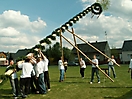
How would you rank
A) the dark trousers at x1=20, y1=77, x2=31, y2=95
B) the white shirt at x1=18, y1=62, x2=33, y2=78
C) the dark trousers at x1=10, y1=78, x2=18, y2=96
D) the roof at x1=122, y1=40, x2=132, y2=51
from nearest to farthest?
1. the white shirt at x1=18, y1=62, x2=33, y2=78
2. the dark trousers at x1=20, y1=77, x2=31, y2=95
3. the dark trousers at x1=10, y1=78, x2=18, y2=96
4. the roof at x1=122, y1=40, x2=132, y2=51

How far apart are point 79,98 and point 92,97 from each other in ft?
2.12

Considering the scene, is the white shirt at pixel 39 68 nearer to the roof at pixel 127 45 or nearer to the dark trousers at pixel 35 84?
the dark trousers at pixel 35 84

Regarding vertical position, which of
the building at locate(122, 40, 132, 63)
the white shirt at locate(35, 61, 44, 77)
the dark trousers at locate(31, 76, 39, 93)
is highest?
the building at locate(122, 40, 132, 63)

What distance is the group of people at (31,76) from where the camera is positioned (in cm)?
1048

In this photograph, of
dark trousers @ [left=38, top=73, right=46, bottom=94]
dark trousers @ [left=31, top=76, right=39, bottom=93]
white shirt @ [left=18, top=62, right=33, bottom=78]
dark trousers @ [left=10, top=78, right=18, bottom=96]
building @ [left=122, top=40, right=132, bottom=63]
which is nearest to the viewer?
white shirt @ [left=18, top=62, right=33, bottom=78]

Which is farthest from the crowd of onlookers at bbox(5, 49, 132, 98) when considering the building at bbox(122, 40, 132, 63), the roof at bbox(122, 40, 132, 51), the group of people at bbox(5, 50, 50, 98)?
the roof at bbox(122, 40, 132, 51)

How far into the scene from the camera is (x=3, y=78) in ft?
28.0

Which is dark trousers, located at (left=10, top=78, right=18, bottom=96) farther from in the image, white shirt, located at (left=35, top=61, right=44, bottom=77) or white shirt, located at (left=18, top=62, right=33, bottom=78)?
white shirt, located at (left=35, top=61, right=44, bottom=77)

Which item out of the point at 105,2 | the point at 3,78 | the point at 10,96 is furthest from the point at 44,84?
the point at 105,2

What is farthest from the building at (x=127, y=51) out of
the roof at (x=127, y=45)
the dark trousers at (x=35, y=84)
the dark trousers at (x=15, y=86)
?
the dark trousers at (x=15, y=86)

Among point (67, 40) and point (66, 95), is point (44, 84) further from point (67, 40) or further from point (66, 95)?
point (67, 40)

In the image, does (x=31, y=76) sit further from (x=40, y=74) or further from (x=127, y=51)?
(x=127, y=51)

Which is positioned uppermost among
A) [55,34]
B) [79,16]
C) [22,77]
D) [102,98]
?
[79,16]

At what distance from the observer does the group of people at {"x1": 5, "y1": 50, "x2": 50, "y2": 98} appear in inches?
412
